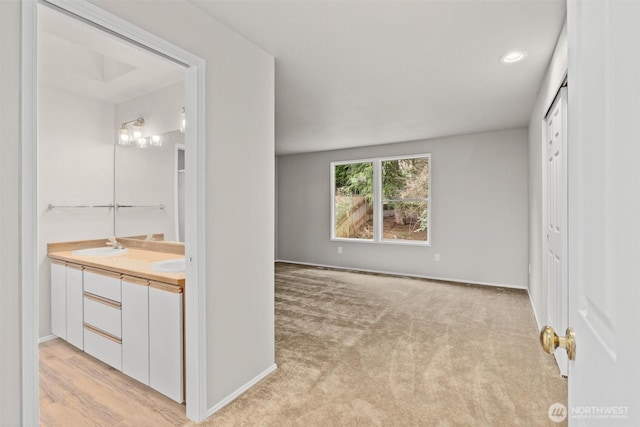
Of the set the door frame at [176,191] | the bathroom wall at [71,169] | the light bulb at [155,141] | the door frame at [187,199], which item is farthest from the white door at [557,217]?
the bathroom wall at [71,169]

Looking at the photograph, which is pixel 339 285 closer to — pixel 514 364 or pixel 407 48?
pixel 514 364

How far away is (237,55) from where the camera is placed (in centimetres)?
206

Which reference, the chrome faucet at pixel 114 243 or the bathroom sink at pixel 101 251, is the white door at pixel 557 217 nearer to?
the bathroom sink at pixel 101 251

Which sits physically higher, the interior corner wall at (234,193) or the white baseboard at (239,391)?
the interior corner wall at (234,193)

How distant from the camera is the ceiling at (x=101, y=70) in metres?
2.37

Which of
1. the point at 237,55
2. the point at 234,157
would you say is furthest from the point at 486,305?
the point at 237,55

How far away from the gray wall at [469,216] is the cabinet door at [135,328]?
14.6 feet

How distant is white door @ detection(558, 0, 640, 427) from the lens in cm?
44

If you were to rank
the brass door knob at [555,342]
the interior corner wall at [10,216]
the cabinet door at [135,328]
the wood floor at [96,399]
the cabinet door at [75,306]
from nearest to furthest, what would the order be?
the brass door knob at [555,342] → the interior corner wall at [10,216] → the wood floor at [96,399] → the cabinet door at [135,328] → the cabinet door at [75,306]

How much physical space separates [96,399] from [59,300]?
127 cm

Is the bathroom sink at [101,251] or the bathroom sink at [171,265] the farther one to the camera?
the bathroom sink at [101,251]

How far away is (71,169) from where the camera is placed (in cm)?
315

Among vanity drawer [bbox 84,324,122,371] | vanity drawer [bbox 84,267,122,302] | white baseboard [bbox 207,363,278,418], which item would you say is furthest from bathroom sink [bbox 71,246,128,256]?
white baseboard [bbox 207,363,278,418]

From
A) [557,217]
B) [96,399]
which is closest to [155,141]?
[96,399]
